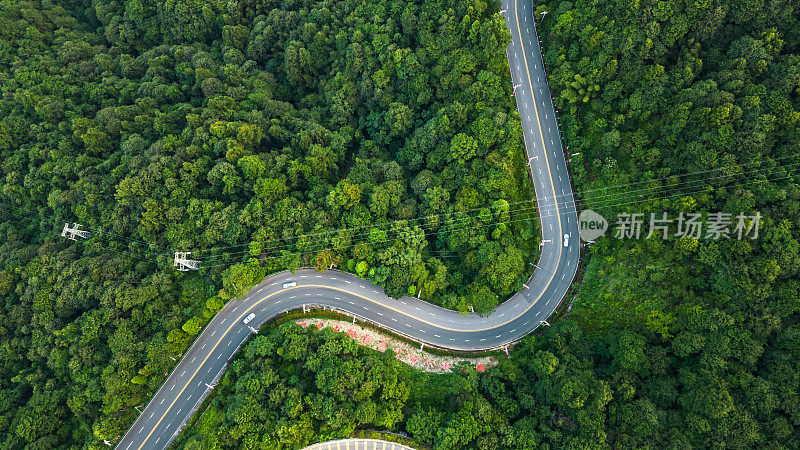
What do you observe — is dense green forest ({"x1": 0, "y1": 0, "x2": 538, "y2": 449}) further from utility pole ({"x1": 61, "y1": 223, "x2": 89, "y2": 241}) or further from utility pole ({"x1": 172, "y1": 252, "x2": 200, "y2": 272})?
utility pole ({"x1": 61, "y1": 223, "x2": 89, "y2": 241})

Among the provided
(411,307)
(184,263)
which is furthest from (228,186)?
(411,307)

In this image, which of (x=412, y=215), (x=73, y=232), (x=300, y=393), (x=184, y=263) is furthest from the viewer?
(x=412, y=215)

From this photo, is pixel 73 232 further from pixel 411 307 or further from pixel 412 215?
pixel 411 307

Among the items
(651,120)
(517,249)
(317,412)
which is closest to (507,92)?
(651,120)

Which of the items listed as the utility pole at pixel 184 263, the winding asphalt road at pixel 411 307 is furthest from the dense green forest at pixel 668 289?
the utility pole at pixel 184 263

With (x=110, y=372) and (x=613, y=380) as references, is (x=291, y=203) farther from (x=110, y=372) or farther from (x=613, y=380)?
(x=613, y=380)

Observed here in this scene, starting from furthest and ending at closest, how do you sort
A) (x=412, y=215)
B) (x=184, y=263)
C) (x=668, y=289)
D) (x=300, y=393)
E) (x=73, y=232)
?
(x=412, y=215), (x=73, y=232), (x=184, y=263), (x=668, y=289), (x=300, y=393)

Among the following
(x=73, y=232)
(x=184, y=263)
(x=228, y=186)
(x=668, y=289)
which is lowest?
(x=668, y=289)
